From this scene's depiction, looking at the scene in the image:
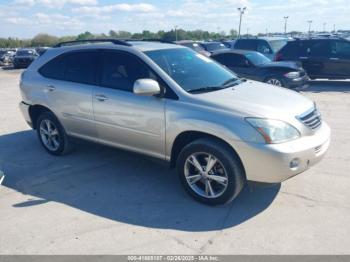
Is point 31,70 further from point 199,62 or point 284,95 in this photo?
point 284,95

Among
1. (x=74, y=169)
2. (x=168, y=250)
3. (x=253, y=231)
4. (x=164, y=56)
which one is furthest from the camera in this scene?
(x=74, y=169)

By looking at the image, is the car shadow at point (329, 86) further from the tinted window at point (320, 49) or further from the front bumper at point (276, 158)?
the front bumper at point (276, 158)

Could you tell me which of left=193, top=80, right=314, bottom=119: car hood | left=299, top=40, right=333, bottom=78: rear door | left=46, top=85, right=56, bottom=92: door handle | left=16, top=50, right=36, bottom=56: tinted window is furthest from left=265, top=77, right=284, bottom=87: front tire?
left=16, top=50, right=36, bottom=56: tinted window

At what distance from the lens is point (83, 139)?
5.32 metres

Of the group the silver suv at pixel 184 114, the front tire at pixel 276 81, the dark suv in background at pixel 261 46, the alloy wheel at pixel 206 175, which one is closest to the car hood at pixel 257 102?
the silver suv at pixel 184 114

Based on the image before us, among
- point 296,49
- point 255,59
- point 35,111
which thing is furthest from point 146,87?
point 296,49

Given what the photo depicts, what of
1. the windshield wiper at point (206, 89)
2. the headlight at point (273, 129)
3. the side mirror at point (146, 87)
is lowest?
the headlight at point (273, 129)

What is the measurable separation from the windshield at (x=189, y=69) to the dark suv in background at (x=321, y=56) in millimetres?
8759

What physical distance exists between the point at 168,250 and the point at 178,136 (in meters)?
1.34

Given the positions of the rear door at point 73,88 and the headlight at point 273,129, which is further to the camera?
the rear door at point 73,88

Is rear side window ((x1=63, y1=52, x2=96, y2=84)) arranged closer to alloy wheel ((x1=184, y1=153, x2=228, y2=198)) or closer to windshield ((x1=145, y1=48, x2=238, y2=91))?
windshield ((x1=145, y1=48, x2=238, y2=91))

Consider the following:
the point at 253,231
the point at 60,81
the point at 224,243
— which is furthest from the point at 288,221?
the point at 60,81

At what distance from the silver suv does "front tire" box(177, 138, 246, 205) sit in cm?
1

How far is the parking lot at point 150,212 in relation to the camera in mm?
3354
